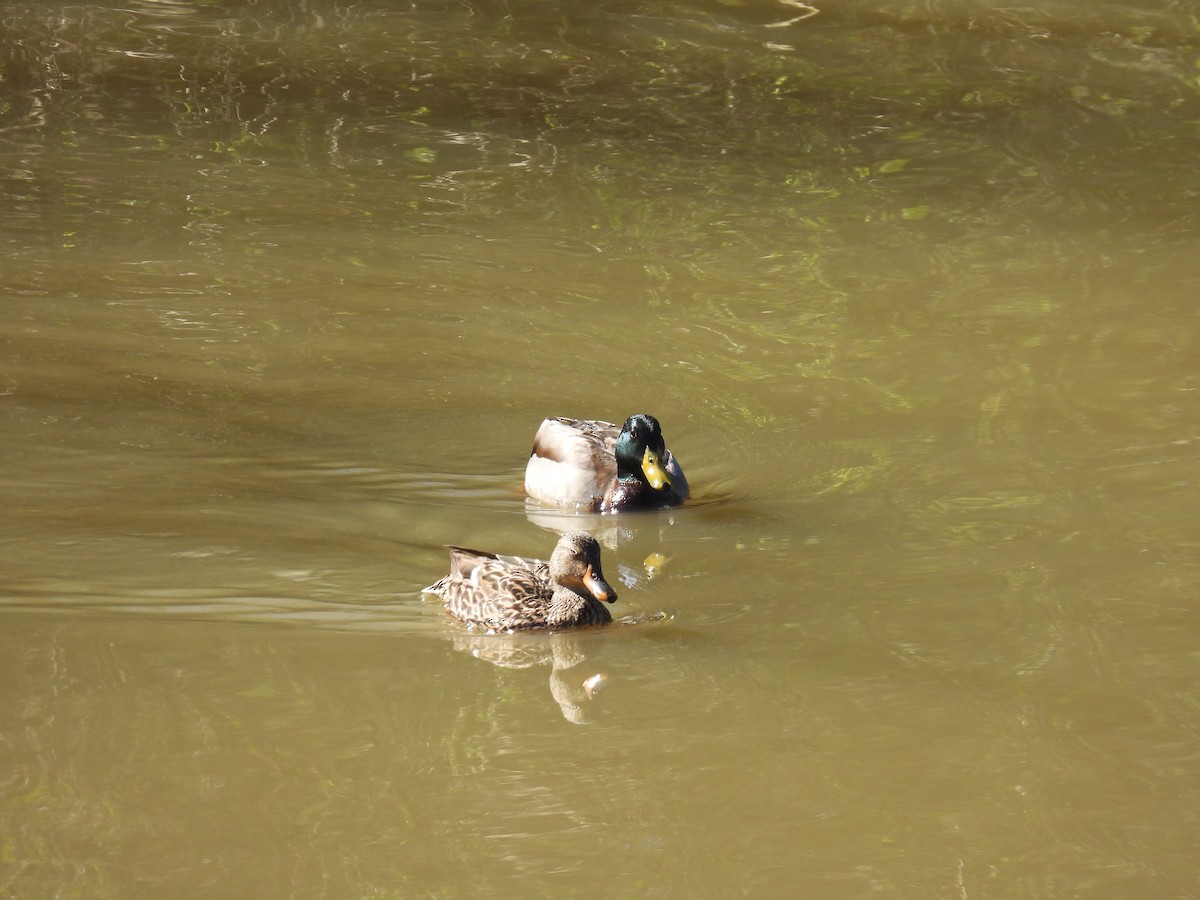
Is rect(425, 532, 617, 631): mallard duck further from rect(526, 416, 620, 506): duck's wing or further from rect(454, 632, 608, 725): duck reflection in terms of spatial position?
rect(526, 416, 620, 506): duck's wing

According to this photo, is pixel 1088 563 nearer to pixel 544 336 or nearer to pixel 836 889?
pixel 836 889

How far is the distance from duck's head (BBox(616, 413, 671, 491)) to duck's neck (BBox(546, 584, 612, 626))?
6.04 feet

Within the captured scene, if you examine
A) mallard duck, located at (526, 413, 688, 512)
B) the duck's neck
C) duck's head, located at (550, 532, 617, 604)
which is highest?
duck's head, located at (550, 532, 617, 604)

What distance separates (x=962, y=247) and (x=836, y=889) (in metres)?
8.52

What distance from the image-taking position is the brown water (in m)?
5.32

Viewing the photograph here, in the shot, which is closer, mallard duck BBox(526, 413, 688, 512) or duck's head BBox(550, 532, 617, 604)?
duck's head BBox(550, 532, 617, 604)

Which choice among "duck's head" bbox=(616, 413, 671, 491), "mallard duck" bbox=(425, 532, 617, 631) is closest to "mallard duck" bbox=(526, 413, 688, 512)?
"duck's head" bbox=(616, 413, 671, 491)

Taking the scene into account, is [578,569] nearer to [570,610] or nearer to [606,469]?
[570,610]

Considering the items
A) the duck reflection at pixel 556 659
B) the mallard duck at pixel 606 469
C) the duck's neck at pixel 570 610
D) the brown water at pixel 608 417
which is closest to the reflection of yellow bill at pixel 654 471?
the mallard duck at pixel 606 469

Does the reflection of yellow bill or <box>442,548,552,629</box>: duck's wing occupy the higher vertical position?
<box>442,548,552,629</box>: duck's wing

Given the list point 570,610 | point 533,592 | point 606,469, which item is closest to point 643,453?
point 606,469

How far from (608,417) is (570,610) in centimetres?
340

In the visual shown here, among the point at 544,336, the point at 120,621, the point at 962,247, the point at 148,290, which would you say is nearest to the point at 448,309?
the point at 544,336

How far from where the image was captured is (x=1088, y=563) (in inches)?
295
